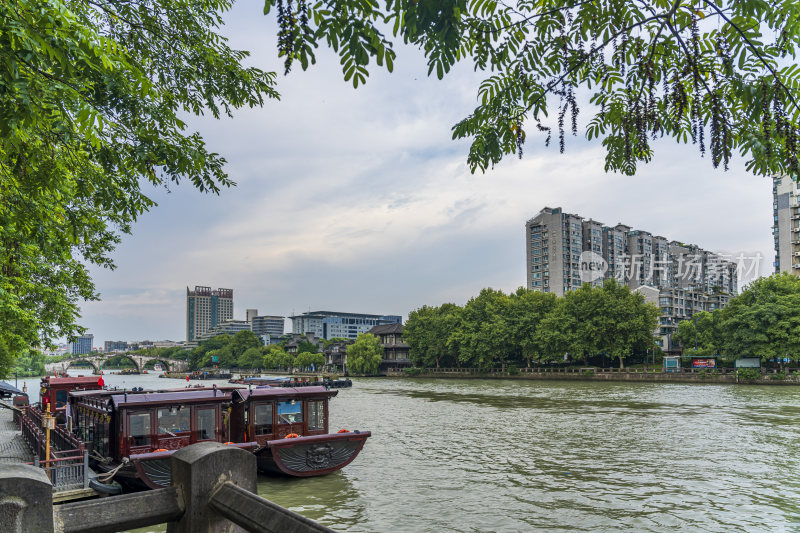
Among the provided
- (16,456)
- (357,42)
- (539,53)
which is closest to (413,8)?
(357,42)

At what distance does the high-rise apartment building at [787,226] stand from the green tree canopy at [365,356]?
5765 centimetres

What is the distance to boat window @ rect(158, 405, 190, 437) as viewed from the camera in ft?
50.7

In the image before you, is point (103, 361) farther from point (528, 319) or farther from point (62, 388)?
point (62, 388)

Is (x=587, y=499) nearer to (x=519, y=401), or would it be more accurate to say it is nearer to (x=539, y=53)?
(x=539, y=53)

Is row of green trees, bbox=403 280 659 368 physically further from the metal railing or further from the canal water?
the metal railing

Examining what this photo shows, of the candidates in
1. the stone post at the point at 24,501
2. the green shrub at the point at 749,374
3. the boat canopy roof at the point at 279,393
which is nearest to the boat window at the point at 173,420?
the boat canopy roof at the point at 279,393

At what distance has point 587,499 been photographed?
562 inches

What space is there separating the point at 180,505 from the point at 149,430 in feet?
46.4

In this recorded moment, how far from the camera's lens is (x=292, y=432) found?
57.0 feet

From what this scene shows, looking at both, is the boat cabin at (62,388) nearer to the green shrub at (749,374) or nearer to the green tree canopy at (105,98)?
the green tree canopy at (105,98)

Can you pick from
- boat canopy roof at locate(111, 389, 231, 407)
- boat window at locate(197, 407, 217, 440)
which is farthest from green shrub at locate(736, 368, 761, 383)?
boat window at locate(197, 407, 217, 440)

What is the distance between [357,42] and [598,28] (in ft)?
6.14

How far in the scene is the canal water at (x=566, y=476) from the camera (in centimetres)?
1295

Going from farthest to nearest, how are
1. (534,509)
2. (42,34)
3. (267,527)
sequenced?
(534,509), (42,34), (267,527)
